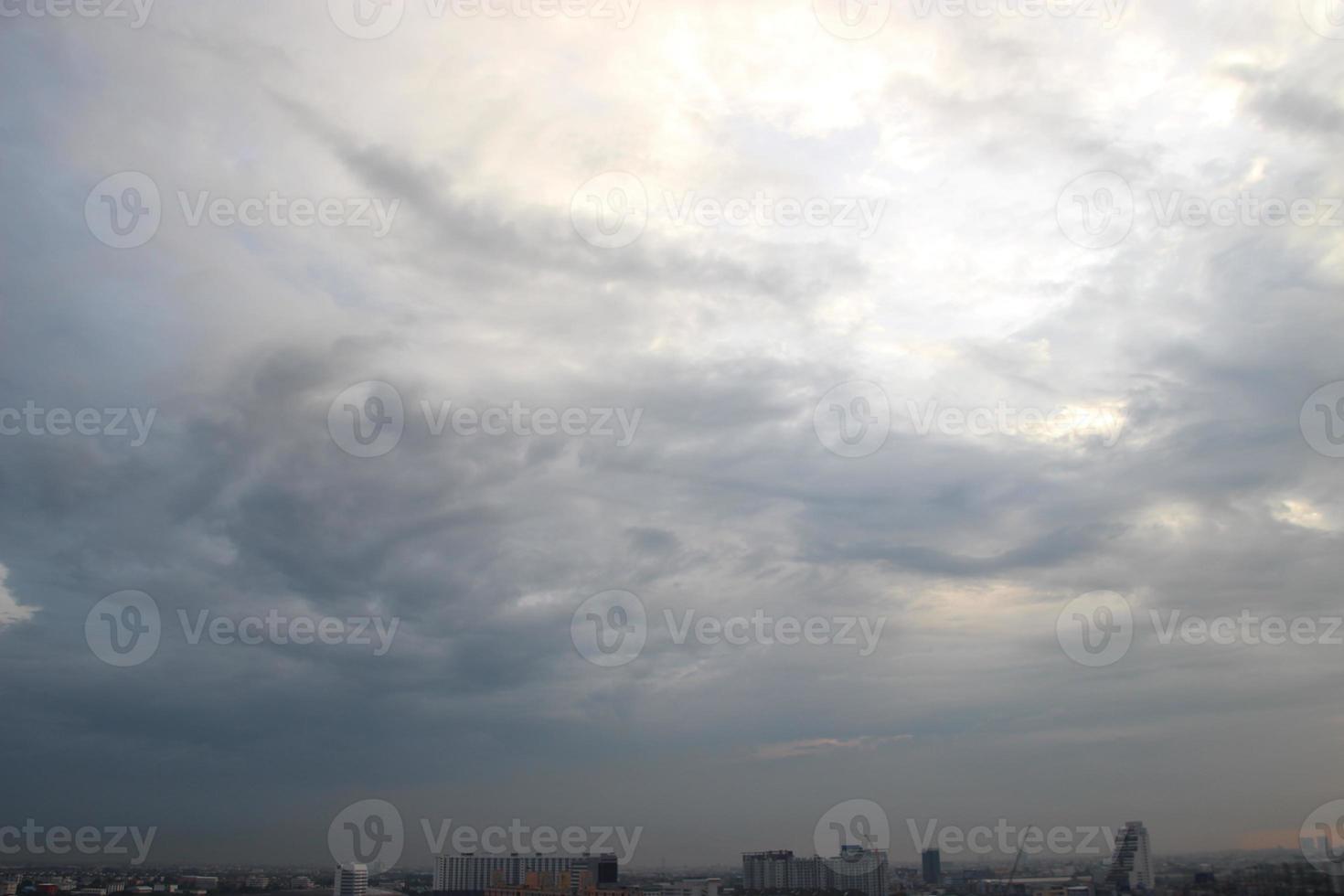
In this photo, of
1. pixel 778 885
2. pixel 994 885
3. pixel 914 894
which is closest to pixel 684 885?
pixel 778 885

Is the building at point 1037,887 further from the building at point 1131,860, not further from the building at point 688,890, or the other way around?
the building at point 688,890

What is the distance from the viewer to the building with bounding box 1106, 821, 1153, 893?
73.6m

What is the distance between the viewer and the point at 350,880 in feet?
337

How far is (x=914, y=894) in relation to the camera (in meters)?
86.6

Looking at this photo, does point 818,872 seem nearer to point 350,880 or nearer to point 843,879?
point 843,879

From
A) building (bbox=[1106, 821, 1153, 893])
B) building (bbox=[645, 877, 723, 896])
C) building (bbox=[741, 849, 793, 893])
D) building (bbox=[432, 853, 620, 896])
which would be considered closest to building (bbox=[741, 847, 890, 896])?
building (bbox=[741, 849, 793, 893])

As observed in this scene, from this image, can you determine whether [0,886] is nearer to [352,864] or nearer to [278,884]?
[352,864]

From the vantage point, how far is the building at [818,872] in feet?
332

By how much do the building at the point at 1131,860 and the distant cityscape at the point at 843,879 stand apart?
8 cm

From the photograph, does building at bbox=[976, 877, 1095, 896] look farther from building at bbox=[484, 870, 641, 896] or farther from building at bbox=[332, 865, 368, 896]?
building at bbox=[332, 865, 368, 896]

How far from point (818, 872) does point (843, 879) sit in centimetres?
451

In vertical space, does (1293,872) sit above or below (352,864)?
above

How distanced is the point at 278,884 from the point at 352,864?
4355 centimetres

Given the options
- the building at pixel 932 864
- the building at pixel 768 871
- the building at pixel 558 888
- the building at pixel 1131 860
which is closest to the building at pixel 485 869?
the building at pixel 558 888
